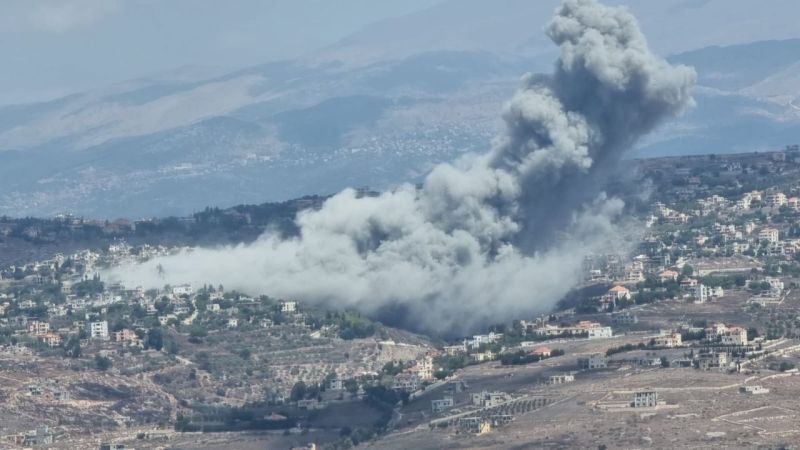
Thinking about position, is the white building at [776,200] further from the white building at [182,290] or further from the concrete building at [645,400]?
the concrete building at [645,400]

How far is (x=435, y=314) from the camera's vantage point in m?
126

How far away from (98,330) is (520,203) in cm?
1850

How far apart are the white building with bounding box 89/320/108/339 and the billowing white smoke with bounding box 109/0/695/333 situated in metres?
9.54

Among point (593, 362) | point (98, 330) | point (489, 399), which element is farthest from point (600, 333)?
point (98, 330)

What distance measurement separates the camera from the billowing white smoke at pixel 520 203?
12444 cm

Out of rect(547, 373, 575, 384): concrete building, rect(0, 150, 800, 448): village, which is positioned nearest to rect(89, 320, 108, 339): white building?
A: rect(0, 150, 800, 448): village

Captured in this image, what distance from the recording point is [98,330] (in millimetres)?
124812

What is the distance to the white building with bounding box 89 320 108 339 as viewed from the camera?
4882 inches

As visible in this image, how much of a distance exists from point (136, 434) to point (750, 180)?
54.4m

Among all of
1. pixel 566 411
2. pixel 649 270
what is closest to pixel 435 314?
pixel 649 270

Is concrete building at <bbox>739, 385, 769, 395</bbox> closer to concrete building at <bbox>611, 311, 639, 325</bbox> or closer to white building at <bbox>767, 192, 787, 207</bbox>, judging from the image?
concrete building at <bbox>611, 311, 639, 325</bbox>

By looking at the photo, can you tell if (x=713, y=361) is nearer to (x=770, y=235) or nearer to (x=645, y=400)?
(x=645, y=400)

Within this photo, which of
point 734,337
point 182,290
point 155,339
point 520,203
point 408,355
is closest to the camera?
point 734,337

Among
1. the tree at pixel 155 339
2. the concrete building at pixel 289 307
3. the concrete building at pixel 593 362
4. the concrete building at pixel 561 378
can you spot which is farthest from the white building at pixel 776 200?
the concrete building at pixel 561 378
